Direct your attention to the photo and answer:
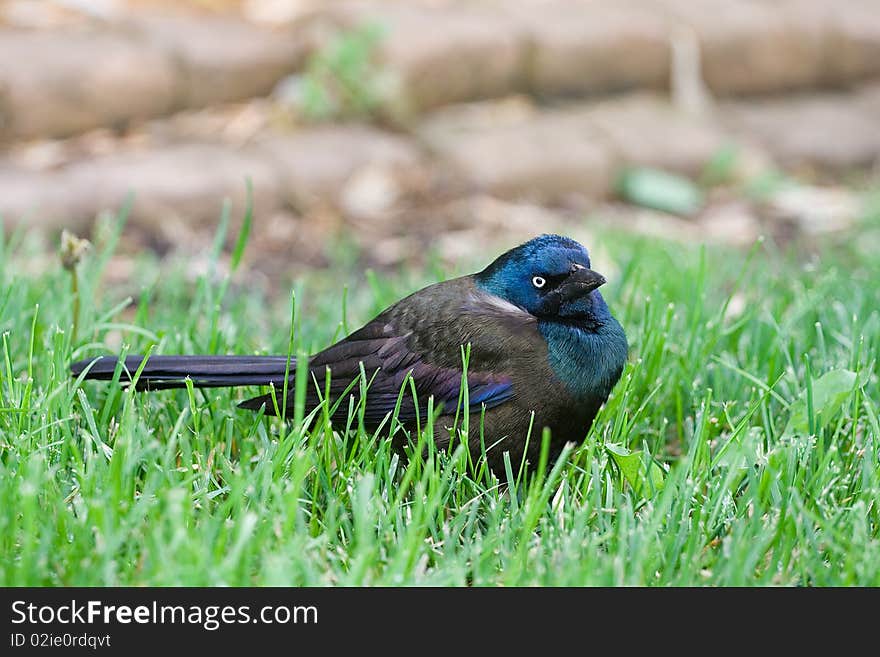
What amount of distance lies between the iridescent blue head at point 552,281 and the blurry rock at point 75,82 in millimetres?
3744

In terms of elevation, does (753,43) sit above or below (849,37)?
below

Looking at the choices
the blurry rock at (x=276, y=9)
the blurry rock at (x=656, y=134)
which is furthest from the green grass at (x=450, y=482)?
the blurry rock at (x=656, y=134)

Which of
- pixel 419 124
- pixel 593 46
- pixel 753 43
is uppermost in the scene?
pixel 753 43

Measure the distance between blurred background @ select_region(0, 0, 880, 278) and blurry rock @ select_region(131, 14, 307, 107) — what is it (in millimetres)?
12

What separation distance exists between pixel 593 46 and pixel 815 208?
5.62ft

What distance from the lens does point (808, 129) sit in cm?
755

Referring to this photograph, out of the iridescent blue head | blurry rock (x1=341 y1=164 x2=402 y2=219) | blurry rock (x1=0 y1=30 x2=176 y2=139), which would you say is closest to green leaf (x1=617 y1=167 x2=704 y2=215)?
blurry rock (x1=341 y1=164 x2=402 y2=219)

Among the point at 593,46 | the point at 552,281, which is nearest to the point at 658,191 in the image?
the point at 593,46

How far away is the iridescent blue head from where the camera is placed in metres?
2.48

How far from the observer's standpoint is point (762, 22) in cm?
757

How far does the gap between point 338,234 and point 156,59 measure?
1316mm

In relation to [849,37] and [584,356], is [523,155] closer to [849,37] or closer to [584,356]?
[849,37]

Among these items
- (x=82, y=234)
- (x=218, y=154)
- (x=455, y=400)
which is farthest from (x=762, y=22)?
(x=455, y=400)
